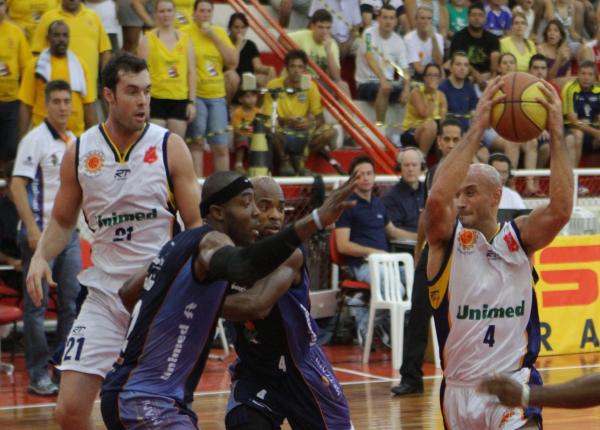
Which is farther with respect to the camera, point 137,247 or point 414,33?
point 414,33

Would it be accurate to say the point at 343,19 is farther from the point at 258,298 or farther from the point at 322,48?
the point at 258,298

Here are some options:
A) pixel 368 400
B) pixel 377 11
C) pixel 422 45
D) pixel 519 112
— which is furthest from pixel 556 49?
pixel 519 112

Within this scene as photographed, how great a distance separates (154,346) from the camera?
16.9ft

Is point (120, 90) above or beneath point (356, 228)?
above

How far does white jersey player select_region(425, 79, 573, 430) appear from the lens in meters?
5.87

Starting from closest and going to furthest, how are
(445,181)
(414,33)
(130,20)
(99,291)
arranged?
(445,181)
(99,291)
(130,20)
(414,33)

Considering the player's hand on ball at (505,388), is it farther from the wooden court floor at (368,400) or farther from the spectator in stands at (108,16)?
the spectator in stands at (108,16)

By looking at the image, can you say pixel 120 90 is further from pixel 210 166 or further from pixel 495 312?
pixel 210 166

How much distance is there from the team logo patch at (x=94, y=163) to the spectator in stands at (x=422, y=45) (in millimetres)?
11025

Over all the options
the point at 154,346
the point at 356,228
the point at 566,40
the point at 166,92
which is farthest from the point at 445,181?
the point at 566,40

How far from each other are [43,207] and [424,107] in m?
6.80

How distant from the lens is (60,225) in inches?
273

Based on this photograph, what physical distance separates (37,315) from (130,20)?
5.44 metres

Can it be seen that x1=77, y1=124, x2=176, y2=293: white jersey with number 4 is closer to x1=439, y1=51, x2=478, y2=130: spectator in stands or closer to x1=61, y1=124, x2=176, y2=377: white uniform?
x1=61, y1=124, x2=176, y2=377: white uniform
